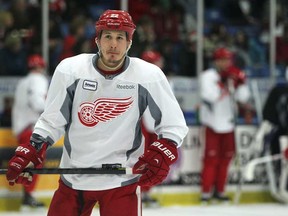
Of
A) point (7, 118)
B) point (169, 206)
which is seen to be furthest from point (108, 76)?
point (169, 206)

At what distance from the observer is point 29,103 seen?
8.53m

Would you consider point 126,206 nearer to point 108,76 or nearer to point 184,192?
point 108,76

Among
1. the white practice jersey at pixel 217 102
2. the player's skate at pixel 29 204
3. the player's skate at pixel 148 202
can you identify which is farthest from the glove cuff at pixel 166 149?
the white practice jersey at pixel 217 102

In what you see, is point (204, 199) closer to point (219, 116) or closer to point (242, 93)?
point (219, 116)

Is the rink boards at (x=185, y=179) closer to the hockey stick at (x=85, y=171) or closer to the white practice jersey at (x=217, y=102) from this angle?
the white practice jersey at (x=217, y=102)

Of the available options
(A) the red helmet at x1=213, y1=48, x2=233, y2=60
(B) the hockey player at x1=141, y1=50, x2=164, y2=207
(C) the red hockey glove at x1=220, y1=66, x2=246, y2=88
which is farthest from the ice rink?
(A) the red helmet at x1=213, y1=48, x2=233, y2=60

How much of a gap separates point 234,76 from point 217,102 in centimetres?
30

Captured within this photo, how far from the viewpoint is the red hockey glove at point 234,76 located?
30.9ft

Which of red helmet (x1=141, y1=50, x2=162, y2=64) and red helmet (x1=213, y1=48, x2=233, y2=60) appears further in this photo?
red helmet (x1=213, y1=48, x2=233, y2=60)

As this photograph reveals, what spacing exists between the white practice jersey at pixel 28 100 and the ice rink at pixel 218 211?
812 millimetres

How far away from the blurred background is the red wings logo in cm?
→ 446

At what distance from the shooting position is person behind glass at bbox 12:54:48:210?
Answer: 8.50 metres

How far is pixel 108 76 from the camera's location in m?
4.20

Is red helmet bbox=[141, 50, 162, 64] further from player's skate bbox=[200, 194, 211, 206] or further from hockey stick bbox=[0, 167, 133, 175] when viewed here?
hockey stick bbox=[0, 167, 133, 175]
